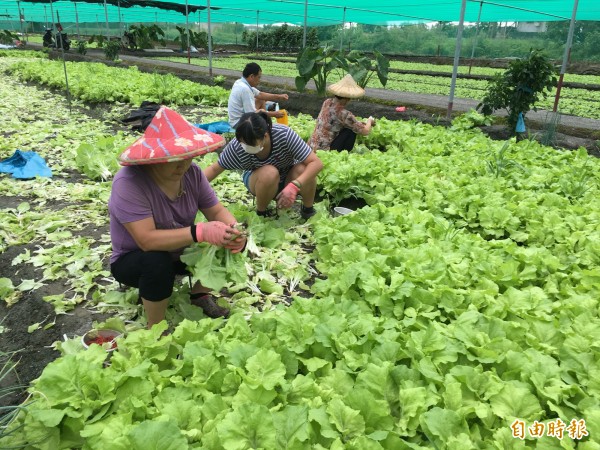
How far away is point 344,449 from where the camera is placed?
167 centimetres

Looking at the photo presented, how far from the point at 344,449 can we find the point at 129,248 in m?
1.73

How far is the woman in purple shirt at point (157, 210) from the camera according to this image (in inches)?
100

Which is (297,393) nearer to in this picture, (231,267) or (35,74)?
(231,267)

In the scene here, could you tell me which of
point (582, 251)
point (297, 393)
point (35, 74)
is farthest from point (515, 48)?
point (297, 393)

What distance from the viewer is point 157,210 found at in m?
2.74

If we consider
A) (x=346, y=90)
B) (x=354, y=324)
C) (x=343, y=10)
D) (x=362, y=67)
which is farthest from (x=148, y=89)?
(x=343, y=10)

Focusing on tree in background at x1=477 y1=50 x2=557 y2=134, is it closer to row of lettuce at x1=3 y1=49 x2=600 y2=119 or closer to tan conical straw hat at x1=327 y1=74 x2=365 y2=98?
tan conical straw hat at x1=327 y1=74 x2=365 y2=98

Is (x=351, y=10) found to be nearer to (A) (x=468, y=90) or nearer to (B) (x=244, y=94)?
(A) (x=468, y=90)

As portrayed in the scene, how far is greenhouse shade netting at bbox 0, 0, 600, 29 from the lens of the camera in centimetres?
1875

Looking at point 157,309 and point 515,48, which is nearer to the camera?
point 157,309

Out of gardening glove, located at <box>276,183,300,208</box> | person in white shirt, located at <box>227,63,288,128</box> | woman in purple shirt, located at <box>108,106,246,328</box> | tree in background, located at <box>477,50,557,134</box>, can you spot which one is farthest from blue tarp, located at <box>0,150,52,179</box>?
tree in background, located at <box>477,50,557,134</box>

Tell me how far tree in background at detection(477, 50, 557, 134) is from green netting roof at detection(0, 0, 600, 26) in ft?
35.3

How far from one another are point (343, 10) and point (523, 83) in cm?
1912

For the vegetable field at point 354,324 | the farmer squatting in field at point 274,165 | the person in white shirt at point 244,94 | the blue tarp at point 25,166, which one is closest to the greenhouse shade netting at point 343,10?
the person in white shirt at point 244,94
